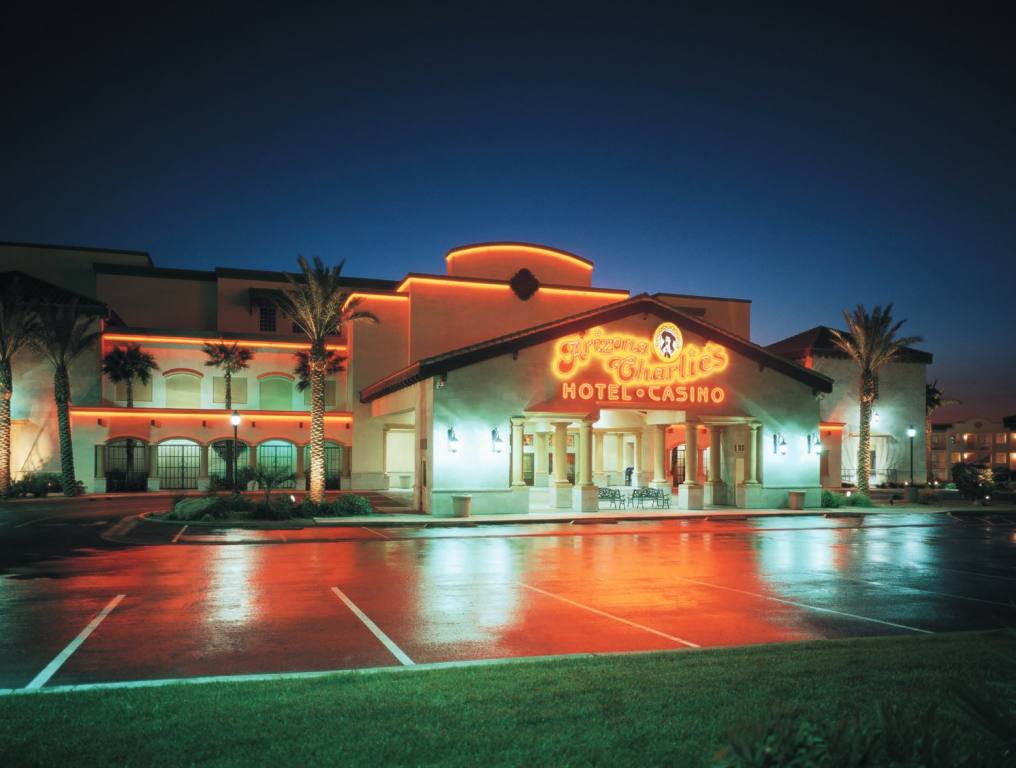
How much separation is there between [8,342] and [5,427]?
4.36m

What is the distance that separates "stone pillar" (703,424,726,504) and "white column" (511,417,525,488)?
956 cm

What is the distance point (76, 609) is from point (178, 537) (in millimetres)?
11441

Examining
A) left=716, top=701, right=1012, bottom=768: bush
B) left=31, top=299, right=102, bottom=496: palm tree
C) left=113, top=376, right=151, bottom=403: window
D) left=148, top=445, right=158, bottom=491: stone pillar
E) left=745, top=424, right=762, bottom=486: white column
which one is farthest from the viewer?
left=113, top=376, right=151, bottom=403: window

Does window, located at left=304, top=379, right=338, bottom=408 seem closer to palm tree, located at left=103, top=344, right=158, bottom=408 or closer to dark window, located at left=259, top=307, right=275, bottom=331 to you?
dark window, located at left=259, top=307, right=275, bottom=331

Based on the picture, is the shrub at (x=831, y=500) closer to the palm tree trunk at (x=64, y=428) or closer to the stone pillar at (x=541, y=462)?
the stone pillar at (x=541, y=462)

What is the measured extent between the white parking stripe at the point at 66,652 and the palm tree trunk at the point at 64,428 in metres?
33.9

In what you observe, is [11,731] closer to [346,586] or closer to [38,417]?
[346,586]

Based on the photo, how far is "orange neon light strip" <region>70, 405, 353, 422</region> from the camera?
46562 millimetres

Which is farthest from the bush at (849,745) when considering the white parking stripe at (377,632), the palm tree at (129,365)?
the palm tree at (129,365)

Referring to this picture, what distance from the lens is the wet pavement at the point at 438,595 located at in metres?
9.94

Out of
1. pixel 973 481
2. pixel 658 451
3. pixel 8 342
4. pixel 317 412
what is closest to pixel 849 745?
pixel 317 412

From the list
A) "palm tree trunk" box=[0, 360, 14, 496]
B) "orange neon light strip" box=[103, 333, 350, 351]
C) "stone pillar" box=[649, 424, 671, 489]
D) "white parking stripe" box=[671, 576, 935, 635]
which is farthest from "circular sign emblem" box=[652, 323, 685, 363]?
"palm tree trunk" box=[0, 360, 14, 496]

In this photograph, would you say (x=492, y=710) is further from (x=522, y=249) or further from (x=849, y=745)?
(x=522, y=249)

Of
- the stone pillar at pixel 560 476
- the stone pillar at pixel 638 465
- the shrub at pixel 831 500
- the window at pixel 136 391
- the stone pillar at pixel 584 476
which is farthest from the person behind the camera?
the window at pixel 136 391
